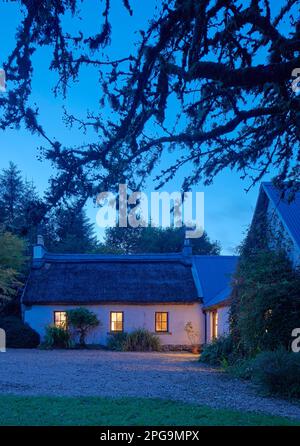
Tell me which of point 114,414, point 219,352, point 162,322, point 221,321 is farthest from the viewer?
point 162,322

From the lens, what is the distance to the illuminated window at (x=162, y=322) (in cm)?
3112

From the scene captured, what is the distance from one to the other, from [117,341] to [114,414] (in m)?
20.5

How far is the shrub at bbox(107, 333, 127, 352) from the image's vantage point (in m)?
28.8

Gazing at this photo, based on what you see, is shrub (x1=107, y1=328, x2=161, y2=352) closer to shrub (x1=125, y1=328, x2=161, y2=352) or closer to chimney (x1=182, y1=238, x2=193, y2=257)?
shrub (x1=125, y1=328, x2=161, y2=352)

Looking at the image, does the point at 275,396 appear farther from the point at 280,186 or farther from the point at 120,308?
the point at 120,308

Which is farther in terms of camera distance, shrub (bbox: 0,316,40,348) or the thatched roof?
the thatched roof

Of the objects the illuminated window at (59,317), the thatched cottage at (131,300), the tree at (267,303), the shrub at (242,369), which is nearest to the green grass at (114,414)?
the shrub at (242,369)

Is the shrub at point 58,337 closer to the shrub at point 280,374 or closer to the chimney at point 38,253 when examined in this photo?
the chimney at point 38,253

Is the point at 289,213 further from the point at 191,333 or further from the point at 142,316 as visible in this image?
the point at 142,316

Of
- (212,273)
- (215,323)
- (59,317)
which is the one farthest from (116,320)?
(212,273)

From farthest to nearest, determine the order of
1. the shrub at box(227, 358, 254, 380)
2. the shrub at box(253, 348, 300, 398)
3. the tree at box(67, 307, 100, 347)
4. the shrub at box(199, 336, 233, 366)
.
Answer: the tree at box(67, 307, 100, 347) → the shrub at box(199, 336, 233, 366) → the shrub at box(227, 358, 254, 380) → the shrub at box(253, 348, 300, 398)

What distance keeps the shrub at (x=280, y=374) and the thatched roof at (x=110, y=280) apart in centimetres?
1771

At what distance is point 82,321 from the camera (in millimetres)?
29875

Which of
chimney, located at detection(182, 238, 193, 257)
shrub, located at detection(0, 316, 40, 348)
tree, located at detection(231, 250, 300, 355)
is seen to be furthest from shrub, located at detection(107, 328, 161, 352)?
tree, located at detection(231, 250, 300, 355)
